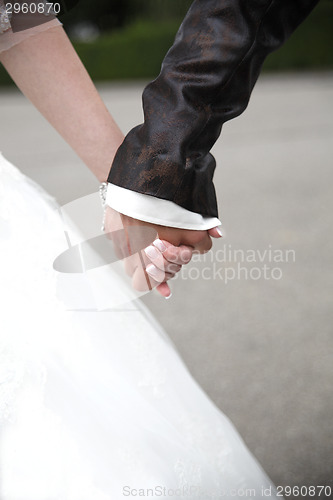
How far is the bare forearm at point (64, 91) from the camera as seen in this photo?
1.16m

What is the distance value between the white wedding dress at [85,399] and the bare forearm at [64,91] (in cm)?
17

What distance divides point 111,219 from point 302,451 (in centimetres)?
120

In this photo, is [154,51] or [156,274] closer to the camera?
[156,274]

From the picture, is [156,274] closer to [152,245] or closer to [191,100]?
[152,245]

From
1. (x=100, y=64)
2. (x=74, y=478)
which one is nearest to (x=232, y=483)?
(x=74, y=478)

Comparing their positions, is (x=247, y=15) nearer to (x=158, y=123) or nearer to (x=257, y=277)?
(x=158, y=123)

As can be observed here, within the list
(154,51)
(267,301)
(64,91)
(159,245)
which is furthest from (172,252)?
(154,51)

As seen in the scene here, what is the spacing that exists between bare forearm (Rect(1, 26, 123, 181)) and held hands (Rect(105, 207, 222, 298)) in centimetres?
16

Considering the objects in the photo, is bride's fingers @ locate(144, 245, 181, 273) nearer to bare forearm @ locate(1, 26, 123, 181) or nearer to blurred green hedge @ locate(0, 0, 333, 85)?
bare forearm @ locate(1, 26, 123, 181)

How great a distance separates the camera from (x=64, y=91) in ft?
3.90

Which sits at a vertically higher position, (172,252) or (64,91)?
(64,91)

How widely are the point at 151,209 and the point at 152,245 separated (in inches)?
2.9

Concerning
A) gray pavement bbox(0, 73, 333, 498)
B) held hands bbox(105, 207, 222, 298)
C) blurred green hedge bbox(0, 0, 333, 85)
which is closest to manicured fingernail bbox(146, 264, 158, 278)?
held hands bbox(105, 207, 222, 298)

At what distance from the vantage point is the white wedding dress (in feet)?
3.32
